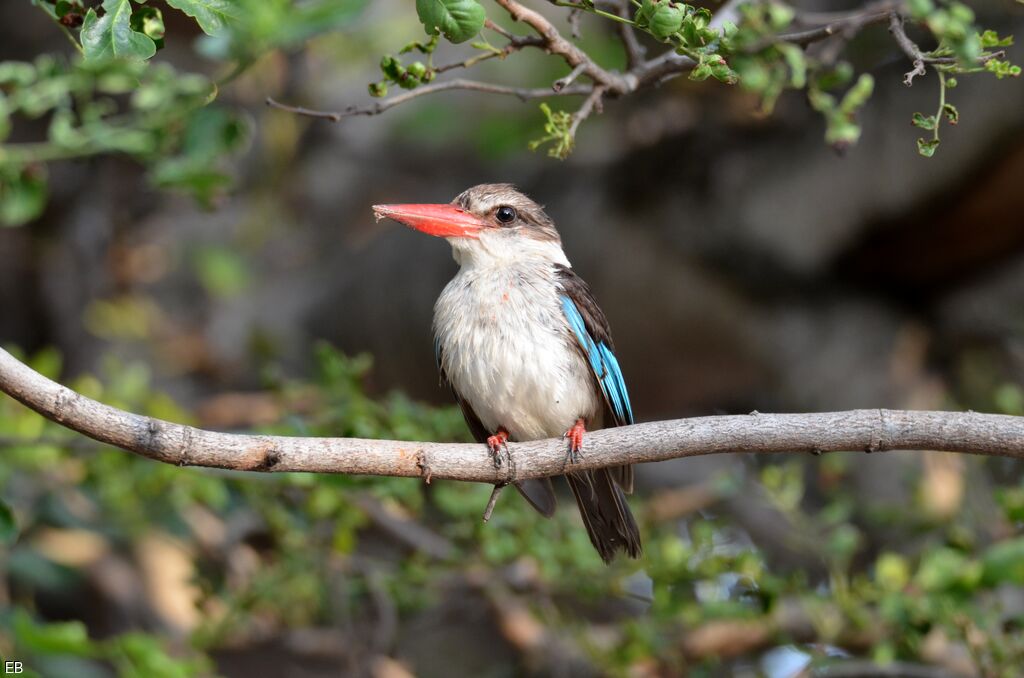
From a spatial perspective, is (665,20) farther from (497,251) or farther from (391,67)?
(497,251)

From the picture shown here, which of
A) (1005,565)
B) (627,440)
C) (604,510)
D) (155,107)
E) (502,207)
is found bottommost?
(604,510)

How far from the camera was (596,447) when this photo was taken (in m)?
2.33

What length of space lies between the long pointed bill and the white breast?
145 millimetres

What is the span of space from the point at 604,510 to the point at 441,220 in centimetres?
95

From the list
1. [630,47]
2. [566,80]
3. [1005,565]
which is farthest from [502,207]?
[1005,565]

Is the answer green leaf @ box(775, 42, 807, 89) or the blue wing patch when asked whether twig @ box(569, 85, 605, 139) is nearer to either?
green leaf @ box(775, 42, 807, 89)

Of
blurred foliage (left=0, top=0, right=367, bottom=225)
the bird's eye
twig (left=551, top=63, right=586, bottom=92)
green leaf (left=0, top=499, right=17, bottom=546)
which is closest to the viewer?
twig (left=551, top=63, right=586, bottom=92)

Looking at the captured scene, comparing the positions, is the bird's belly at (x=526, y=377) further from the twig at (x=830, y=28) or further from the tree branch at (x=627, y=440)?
the twig at (x=830, y=28)

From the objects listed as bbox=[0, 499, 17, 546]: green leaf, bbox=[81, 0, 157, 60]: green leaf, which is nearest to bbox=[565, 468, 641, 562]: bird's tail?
bbox=[0, 499, 17, 546]: green leaf

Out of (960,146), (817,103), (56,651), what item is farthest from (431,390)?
(817,103)

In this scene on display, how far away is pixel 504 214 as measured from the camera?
342 centimetres

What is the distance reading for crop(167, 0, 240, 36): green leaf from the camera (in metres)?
2.03

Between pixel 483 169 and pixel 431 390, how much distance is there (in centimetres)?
118

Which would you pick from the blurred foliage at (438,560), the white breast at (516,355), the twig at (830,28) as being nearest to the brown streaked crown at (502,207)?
the white breast at (516,355)
